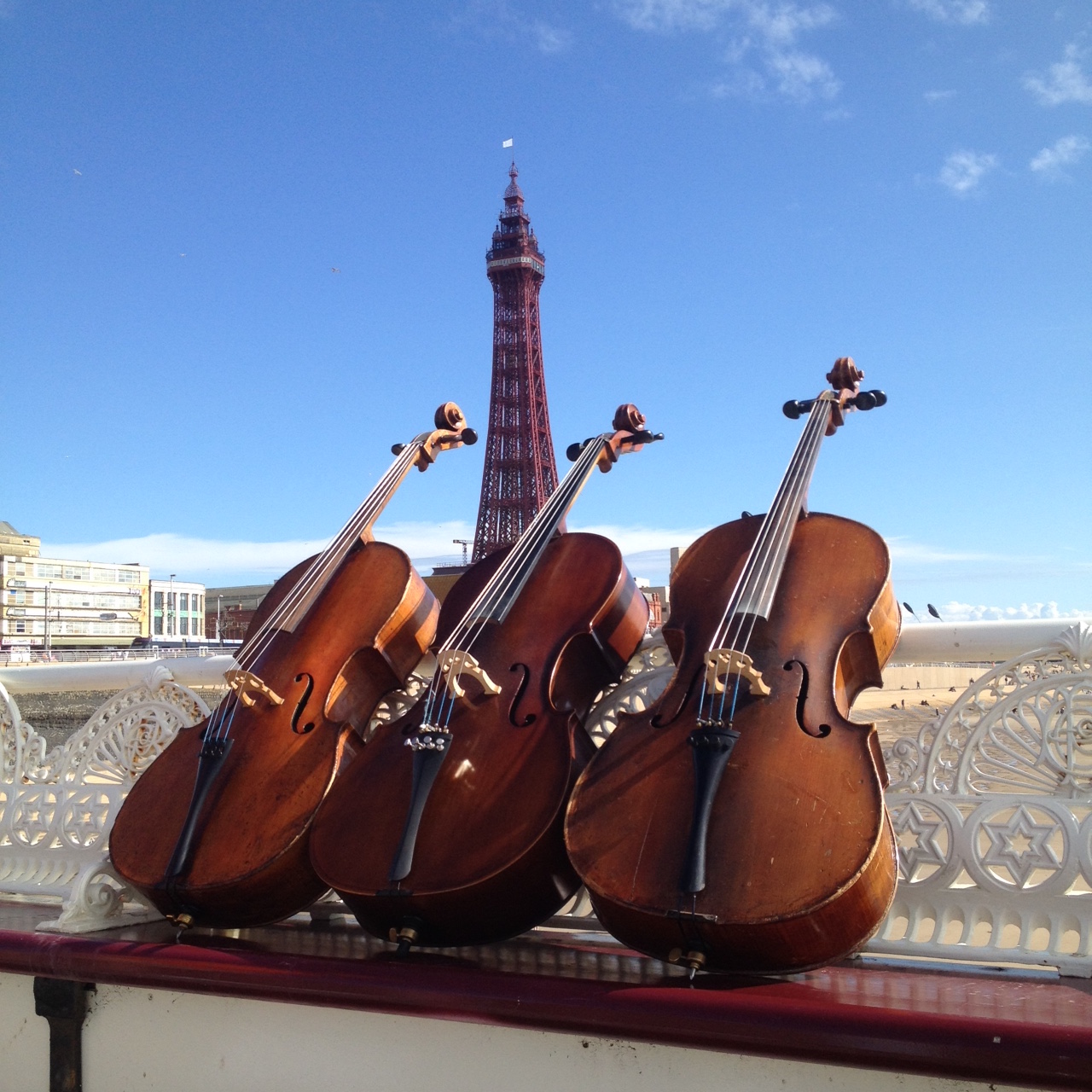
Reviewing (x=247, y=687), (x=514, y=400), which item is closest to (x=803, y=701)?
(x=247, y=687)

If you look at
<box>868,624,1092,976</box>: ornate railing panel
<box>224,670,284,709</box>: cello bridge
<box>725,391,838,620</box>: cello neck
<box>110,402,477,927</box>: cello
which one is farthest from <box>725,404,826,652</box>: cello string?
<box>224,670,284,709</box>: cello bridge

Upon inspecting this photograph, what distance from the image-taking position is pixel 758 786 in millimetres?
1872

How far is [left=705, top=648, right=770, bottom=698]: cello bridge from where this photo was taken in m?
2.00

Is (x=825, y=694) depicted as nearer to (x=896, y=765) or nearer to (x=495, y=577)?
(x=896, y=765)

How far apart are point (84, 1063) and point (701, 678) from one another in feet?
5.39

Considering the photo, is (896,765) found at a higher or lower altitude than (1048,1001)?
higher

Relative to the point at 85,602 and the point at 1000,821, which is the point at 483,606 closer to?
the point at 1000,821

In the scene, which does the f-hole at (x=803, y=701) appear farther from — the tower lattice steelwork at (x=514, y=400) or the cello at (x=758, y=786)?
the tower lattice steelwork at (x=514, y=400)

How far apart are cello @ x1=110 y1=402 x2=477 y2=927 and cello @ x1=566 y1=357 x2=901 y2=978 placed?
0.76 meters

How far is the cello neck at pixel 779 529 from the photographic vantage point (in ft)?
7.57

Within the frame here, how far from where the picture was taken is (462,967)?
2012mm

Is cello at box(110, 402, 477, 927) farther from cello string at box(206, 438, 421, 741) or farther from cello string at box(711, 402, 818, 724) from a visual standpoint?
cello string at box(711, 402, 818, 724)

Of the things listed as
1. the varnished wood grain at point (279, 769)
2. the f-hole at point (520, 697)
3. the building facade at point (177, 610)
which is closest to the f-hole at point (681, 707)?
the f-hole at point (520, 697)

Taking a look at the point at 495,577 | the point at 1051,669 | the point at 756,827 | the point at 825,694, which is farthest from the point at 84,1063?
the point at 1051,669
